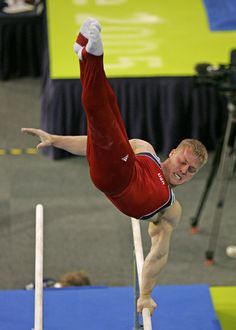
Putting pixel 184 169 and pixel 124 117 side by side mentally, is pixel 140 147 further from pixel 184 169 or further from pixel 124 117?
pixel 124 117

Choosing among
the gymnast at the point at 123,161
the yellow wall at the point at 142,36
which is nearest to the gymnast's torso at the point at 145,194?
the gymnast at the point at 123,161

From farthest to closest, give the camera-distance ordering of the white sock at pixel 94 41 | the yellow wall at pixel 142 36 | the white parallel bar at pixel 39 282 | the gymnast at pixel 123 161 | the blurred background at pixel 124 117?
the yellow wall at pixel 142 36
the blurred background at pixel 124 117
the white parallel bar at pixel 39 282
the gymnast at pixel 123 161
the white sock at pixel 94 41

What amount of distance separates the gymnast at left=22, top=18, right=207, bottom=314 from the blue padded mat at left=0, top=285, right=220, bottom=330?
1002 mm

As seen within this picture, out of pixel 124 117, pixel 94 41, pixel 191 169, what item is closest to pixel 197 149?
pixel 191 169

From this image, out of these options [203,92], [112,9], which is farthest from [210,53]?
[112,9]

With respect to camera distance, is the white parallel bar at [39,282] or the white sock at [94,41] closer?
the white sock at [94,41]

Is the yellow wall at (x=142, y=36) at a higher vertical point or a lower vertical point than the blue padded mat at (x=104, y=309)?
higher

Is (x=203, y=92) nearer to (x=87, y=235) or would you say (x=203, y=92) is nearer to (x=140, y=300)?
(x=87, y=235)

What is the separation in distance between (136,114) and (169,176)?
3652 millimetres

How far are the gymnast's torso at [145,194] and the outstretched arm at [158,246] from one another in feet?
0.28

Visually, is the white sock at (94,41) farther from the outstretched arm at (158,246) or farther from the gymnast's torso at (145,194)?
the outstretched arm at (158,246)

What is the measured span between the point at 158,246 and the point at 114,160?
1.72 feet

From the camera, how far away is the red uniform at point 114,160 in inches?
133

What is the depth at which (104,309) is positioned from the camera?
502cm
